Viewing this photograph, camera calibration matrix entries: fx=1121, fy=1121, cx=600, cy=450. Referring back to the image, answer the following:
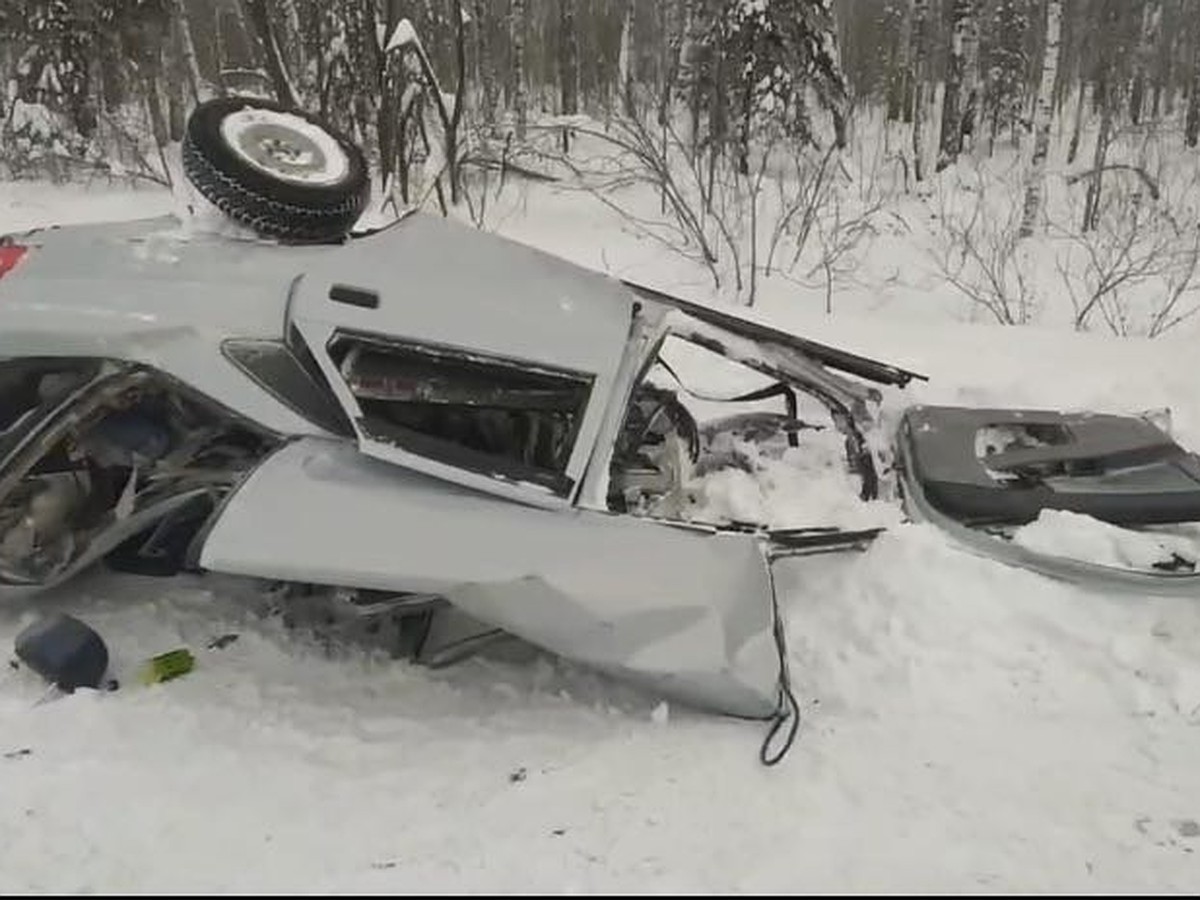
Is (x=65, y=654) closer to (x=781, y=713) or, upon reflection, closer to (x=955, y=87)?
(x=781, y=713)

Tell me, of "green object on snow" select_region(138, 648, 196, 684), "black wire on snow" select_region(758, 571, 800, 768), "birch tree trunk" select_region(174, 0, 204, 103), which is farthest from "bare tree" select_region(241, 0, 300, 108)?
"birch tree trunk" select_region(174, 0, 204, 103)

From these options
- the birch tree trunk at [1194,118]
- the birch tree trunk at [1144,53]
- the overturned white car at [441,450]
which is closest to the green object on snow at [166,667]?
the overturned white car at [441,450]

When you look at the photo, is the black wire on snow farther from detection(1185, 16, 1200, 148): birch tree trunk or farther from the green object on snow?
detection(1185, 16, 1200, 148): birch tree trunk

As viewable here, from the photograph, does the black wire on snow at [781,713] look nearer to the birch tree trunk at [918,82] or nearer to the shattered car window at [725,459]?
the shattered car window at [725,459]

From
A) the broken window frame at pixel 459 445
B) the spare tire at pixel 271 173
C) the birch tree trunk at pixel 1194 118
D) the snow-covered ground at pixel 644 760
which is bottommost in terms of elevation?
the birch tree trunk at pixel 1194 118

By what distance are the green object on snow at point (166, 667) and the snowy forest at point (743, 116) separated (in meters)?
5.73

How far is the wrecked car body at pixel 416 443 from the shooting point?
9.79 feet

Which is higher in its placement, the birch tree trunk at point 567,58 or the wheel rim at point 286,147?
the wheel rim at point 286,147

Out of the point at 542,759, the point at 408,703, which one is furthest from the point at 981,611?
the point at 408,703

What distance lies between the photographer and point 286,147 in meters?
4.18

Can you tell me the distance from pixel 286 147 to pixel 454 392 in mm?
1450

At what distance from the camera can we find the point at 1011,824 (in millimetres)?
2611

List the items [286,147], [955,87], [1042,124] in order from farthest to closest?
[955,87] → [1042,124] → [286,147]

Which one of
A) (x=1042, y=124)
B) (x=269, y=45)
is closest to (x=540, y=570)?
(x=269, y=45)
